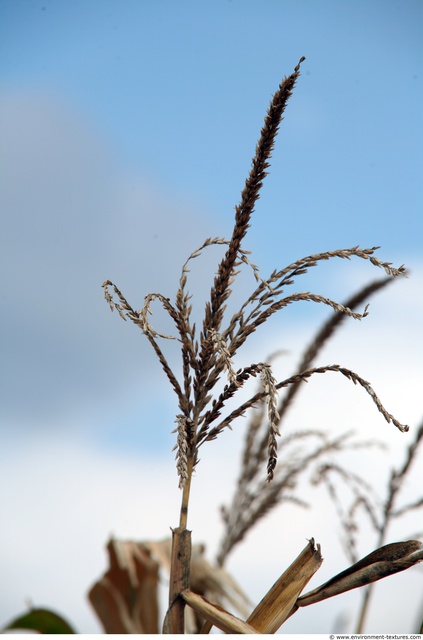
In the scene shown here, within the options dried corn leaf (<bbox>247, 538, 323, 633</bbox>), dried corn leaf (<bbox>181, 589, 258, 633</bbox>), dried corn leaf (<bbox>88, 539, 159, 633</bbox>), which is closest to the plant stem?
dried corn leaf (<bbox>181, 589, 258, 633</bbox>)

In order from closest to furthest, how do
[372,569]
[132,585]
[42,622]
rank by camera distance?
[372,569], [42,622], [132,585]

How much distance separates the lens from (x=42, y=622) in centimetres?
154

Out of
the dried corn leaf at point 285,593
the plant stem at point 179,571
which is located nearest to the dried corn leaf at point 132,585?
the dried corn leaf at point 285,593

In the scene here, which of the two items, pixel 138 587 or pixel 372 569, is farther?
pixel 138 587

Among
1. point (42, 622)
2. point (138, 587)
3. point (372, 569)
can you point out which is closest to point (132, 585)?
point (138, 587)

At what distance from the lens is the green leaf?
151 cm

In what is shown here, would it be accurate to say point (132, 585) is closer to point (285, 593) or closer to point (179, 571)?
point (285, 593)

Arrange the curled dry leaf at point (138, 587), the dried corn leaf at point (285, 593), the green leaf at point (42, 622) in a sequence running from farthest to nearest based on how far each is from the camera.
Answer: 1. the curled dry leaf at point (138, 587)
2. the green leaf at point (42, 622)
3. the dried corn leaf at point (285, 593)

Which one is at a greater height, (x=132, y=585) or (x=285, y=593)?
(x=132, y=585)

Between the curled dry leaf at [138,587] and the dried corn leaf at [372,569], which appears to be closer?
the dried corn leaf at [372,569]

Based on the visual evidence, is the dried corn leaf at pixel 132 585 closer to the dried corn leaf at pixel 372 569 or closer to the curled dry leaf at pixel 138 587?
the curled dry leaf at pixel 138 587

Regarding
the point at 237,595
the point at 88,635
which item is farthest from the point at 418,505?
the point at 88,635

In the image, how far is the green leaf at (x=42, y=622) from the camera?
4.96ft

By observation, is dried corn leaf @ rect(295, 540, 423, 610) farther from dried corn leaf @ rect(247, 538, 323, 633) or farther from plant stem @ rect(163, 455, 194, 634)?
plant stem @ rect(163, 455, 194, 634)
